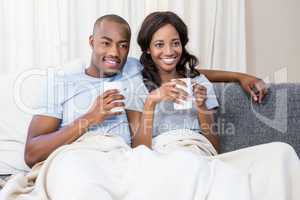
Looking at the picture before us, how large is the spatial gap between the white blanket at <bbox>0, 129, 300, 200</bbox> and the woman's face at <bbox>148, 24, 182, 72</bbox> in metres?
0.51

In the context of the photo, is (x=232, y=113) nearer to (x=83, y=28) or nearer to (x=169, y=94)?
(x=169, y=94)

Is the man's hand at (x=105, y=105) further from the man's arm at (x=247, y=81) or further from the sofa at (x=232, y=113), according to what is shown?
the man's arm at (x=247, y=81)

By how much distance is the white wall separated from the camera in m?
2.36

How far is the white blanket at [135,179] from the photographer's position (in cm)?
107

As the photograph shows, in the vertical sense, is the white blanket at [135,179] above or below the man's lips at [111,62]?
below

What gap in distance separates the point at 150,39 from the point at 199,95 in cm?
31

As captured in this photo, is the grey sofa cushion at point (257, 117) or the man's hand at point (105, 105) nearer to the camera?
the man's hand at point (105, 105)

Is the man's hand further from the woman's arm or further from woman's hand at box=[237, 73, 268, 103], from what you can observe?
woman's hand at box=[237, 73, 268, 103]

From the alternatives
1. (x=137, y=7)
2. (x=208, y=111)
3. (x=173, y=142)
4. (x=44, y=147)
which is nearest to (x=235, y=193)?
(x=173, y=142)

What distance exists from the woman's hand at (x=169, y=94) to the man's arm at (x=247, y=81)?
34 cm

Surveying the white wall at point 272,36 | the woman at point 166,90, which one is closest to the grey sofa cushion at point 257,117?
the woman at point 166,90

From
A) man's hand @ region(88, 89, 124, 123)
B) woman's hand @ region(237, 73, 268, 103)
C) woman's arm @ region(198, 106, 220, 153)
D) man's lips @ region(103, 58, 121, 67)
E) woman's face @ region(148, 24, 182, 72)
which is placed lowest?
woman's arm @ region(198, 106, 220, 153)

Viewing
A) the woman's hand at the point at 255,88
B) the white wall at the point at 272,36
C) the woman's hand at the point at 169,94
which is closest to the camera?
the woman's hand at the point at 169,94

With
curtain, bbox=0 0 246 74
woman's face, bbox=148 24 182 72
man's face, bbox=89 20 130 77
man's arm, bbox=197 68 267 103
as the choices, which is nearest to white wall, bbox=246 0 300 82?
curtain, bbox=0 0 246 74
